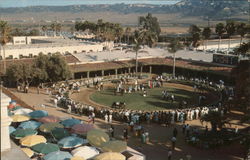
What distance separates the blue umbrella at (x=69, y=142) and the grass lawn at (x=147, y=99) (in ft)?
43.9

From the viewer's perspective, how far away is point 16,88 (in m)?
39.7

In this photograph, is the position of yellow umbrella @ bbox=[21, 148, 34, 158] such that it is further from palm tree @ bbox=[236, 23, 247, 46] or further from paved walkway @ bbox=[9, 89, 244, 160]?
palm tree @ bbox=[236, 23, 247, 46]

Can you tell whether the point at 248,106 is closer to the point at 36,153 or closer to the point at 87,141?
the point at 87,141

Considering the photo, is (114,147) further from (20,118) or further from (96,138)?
(20,118)

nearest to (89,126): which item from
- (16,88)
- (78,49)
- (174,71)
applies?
(16,88)

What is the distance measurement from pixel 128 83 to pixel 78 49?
22503 mm

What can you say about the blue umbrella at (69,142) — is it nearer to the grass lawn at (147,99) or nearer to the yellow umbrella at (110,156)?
the yellow umbrella at (110,156)

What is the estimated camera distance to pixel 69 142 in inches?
732

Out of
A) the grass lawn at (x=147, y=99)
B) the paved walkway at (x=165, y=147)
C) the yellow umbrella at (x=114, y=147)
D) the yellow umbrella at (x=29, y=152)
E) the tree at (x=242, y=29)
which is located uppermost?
the tree at (x=242, y=29)

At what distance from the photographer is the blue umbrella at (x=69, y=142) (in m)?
18.4

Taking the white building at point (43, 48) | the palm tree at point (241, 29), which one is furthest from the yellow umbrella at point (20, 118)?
the palm tree at point (241, 29)

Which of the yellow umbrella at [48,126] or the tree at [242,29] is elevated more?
the tree at [242,29]

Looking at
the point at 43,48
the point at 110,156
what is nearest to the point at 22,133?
the point at 110,156

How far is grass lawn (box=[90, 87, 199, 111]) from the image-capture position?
32.6 metres
